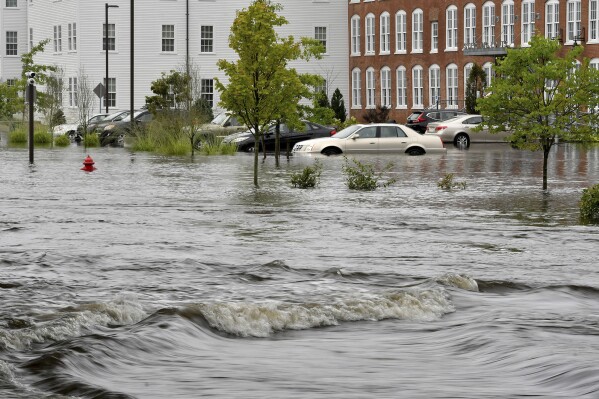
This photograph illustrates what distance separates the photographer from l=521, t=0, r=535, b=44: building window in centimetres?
6738

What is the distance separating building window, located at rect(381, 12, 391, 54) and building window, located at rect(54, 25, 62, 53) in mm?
19608

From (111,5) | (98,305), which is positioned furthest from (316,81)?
(111,5)

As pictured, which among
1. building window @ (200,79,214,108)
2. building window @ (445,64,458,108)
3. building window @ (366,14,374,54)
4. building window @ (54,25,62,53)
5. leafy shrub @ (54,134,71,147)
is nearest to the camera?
leafy shrub @ (54,134,71,147)

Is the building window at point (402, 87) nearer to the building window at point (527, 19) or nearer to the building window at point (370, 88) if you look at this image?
the building window at point (370, 88)

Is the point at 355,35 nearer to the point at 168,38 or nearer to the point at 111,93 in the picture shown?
the point at 168,38

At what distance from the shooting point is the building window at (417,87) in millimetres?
75581

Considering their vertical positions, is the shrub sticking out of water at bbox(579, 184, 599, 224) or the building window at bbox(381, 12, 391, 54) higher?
the building window at bbox(381, 12, 391, 54)

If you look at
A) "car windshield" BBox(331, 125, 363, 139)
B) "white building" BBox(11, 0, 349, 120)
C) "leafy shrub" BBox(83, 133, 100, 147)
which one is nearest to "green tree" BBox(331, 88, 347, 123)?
"white building" BBox(11, 0, 349, 120)

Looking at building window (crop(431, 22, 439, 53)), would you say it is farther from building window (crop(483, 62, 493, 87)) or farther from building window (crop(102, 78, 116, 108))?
building window (crop(102, 78, 116, 108))

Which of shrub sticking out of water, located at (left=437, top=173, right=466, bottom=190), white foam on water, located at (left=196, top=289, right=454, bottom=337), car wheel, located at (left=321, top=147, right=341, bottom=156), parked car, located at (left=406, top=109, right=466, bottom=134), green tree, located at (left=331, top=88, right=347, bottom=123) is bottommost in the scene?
white foam on water, located at (left=196, top=289, right=454, bottom=337)

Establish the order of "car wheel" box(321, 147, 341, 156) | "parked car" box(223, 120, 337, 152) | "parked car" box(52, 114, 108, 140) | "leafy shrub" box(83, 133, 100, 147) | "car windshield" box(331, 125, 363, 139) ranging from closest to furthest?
"car wheel" box(321, 147, 341, 156)
"car windshield" box(331, 125, 363, 139)
"parked car" box(223, 120, 337, 152)
"leafy shrub" box(83, 133, 100, 147)
"parked car" box(52, 114, 108, 140)

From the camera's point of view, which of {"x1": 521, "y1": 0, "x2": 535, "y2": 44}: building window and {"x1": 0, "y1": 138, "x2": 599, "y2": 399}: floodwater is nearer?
{"x1": 0, "y1": 138, "x2": 599, "y2": 399}: floodwater

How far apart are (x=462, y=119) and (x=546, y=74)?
95.3ft

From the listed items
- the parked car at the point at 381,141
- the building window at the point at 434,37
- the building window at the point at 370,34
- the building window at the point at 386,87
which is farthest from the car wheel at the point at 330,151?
the building window at the point at 370,34
